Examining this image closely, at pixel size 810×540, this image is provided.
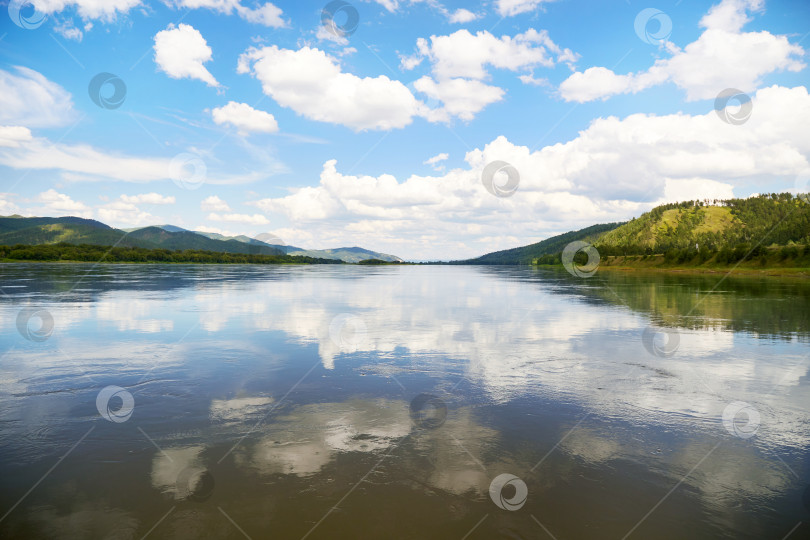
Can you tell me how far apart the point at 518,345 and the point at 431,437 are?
39.6 ft

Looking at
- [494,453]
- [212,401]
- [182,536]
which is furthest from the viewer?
[212,401]

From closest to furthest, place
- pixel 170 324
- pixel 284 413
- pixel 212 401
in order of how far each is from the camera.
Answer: pixel 284 413 < pixel 212 401 < pixel 170 324

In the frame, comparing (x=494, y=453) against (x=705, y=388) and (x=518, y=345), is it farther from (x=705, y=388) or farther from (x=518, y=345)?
(x=518, y=345)

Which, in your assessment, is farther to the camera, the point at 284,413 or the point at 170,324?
the point at 170,324

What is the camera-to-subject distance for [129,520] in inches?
259

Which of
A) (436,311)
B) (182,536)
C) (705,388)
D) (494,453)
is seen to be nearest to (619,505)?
(494,453)

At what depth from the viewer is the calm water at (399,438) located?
6715 mm

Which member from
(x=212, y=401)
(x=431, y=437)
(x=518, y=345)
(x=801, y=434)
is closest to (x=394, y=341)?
(x=518, y=345)

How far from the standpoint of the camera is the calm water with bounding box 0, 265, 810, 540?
6.71 m

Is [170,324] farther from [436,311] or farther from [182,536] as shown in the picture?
[182,536]

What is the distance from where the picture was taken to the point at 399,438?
9648mm

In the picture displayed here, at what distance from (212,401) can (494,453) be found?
25.5 ft

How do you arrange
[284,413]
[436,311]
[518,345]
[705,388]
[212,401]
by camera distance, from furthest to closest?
[436,311], [518,345], [705,388], [212,401], [284,413]

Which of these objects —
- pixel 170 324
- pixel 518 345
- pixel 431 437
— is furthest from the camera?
pixel 170 324
